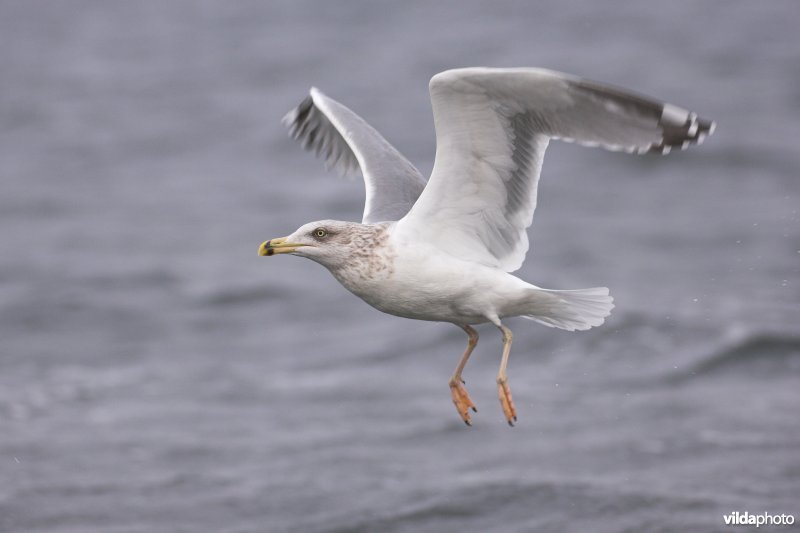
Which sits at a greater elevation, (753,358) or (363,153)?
(363,153)

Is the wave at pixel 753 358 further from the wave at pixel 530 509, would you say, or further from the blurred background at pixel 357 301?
the wave at pixel 530 509

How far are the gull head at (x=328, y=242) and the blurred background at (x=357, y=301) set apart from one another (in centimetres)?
605

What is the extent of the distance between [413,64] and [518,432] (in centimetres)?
1564

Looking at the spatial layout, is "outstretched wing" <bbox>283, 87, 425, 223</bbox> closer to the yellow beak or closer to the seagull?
the seagull

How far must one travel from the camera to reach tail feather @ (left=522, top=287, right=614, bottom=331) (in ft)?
28.7

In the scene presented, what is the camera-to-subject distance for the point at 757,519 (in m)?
12.9

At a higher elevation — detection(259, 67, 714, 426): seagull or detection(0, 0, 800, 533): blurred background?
detection(259, 67, 714, 426): seagull

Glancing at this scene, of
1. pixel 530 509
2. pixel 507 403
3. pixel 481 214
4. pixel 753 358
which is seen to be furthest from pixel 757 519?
pixel 481 214

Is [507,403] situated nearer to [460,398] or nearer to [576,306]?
[460,398]

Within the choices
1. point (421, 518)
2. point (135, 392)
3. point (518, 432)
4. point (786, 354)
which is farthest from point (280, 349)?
point (786, 354)

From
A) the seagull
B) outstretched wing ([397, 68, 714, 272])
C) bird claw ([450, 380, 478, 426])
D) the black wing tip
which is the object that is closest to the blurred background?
bird claw ([450, 380, 478, 426])

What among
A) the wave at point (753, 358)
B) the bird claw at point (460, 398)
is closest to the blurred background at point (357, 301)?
the wave at point (753, 358)

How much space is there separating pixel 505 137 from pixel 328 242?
1.33m

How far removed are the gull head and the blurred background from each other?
6050 mm
